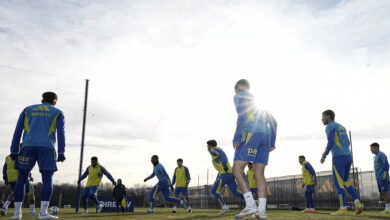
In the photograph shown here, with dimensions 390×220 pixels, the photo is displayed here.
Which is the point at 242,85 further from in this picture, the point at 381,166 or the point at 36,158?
the point at 381,166

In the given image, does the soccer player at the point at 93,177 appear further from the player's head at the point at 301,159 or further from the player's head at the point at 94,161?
the player's head at the point at 301,159

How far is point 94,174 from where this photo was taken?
492 inches

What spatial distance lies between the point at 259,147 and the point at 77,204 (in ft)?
32.3

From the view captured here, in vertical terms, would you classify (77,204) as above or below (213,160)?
below

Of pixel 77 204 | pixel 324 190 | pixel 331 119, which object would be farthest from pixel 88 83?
pixel 324 190

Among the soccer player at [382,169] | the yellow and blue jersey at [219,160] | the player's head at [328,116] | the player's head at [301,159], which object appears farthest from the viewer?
Result: the player's head at [301,159]

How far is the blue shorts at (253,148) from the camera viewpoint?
5.16m

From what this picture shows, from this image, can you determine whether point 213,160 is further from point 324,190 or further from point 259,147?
point 324,190

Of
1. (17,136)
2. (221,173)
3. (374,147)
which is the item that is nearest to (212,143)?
(221,173)

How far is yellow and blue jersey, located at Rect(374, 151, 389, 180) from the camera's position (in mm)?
11125

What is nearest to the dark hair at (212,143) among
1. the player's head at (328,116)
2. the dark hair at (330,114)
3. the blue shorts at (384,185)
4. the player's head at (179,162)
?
the player's head at (179,162)

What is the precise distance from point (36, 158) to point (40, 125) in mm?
522

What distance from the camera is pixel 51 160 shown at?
548 centimetres

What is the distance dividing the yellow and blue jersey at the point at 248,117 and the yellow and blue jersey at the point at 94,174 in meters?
8.16
